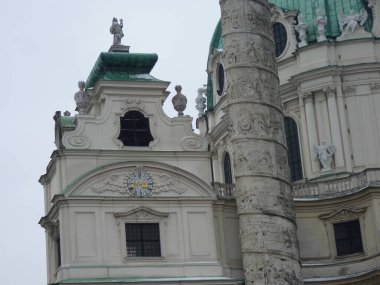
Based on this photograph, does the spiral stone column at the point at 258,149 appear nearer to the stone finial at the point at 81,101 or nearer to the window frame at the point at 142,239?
the window frame at the point at 142,239

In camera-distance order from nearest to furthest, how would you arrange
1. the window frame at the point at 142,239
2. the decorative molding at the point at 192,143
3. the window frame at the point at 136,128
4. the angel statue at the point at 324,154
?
the window frame at the point at 142,239, the window frame at the point at 136,128, the decorative molding at the point at 192,143, the angel statue at the point at 324,154

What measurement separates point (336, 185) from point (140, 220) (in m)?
9.10

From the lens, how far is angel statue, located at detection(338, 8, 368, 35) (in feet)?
148

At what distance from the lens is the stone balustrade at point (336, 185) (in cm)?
4019

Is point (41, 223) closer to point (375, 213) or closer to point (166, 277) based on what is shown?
point (166, 277)

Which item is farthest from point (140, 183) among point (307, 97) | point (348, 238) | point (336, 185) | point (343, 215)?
point (307, 97)

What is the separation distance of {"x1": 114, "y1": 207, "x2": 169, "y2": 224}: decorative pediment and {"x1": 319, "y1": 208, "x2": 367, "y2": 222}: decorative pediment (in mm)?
7151

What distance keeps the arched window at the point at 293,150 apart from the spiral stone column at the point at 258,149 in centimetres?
1478

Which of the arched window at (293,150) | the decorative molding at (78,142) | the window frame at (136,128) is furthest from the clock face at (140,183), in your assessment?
the arched window at (293,150)

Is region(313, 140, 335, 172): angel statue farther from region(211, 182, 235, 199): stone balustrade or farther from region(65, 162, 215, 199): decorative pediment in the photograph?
region(65, 162, 215, 199): decorative pediment

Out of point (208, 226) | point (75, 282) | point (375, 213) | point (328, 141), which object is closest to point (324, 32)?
point (328, 141)

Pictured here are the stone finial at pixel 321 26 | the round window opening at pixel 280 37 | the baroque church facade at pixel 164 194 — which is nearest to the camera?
the baroque church facade at pixel 164 194

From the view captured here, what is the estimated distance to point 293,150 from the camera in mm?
44719

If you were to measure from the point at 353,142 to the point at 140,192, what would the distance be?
1139 centimetres
